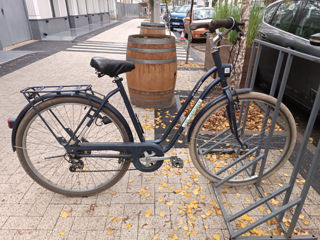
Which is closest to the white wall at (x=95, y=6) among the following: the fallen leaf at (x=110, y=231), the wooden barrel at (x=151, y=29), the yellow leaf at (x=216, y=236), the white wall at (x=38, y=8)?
the white wall at (x=38, y=8)

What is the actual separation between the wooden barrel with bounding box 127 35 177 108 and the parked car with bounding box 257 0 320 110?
181cm

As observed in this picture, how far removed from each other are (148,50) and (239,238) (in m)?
2.91

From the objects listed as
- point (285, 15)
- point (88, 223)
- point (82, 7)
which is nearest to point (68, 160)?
point (88, 223)

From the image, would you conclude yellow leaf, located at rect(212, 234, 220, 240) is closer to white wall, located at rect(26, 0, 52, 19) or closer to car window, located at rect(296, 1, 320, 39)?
car window, located at rect(296, 1, 320, 39)

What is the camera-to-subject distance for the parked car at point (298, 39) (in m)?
3.58

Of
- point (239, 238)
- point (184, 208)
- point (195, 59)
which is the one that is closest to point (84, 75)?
point (195, 59)

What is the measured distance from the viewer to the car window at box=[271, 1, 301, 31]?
429 cm

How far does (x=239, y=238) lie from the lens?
2.11 metres

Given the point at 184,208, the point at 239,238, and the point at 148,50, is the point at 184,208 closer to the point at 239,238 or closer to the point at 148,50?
the point at 239,238

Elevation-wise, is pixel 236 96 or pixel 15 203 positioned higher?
pixel 236 96

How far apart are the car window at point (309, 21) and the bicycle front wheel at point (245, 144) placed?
1460 millimetres

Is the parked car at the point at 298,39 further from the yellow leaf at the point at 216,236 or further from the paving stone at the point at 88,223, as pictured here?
the paving stone at the point at 88,223

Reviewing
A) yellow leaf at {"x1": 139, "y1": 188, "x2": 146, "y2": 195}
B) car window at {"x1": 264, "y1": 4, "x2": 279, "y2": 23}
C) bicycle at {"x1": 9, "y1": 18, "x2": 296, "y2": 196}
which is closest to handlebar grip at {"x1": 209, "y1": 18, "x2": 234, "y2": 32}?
bicycle at {"x1": 9, "y1": 18, "x2": 296, "y2": 196}

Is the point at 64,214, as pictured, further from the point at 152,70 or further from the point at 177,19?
the point at 177,19
